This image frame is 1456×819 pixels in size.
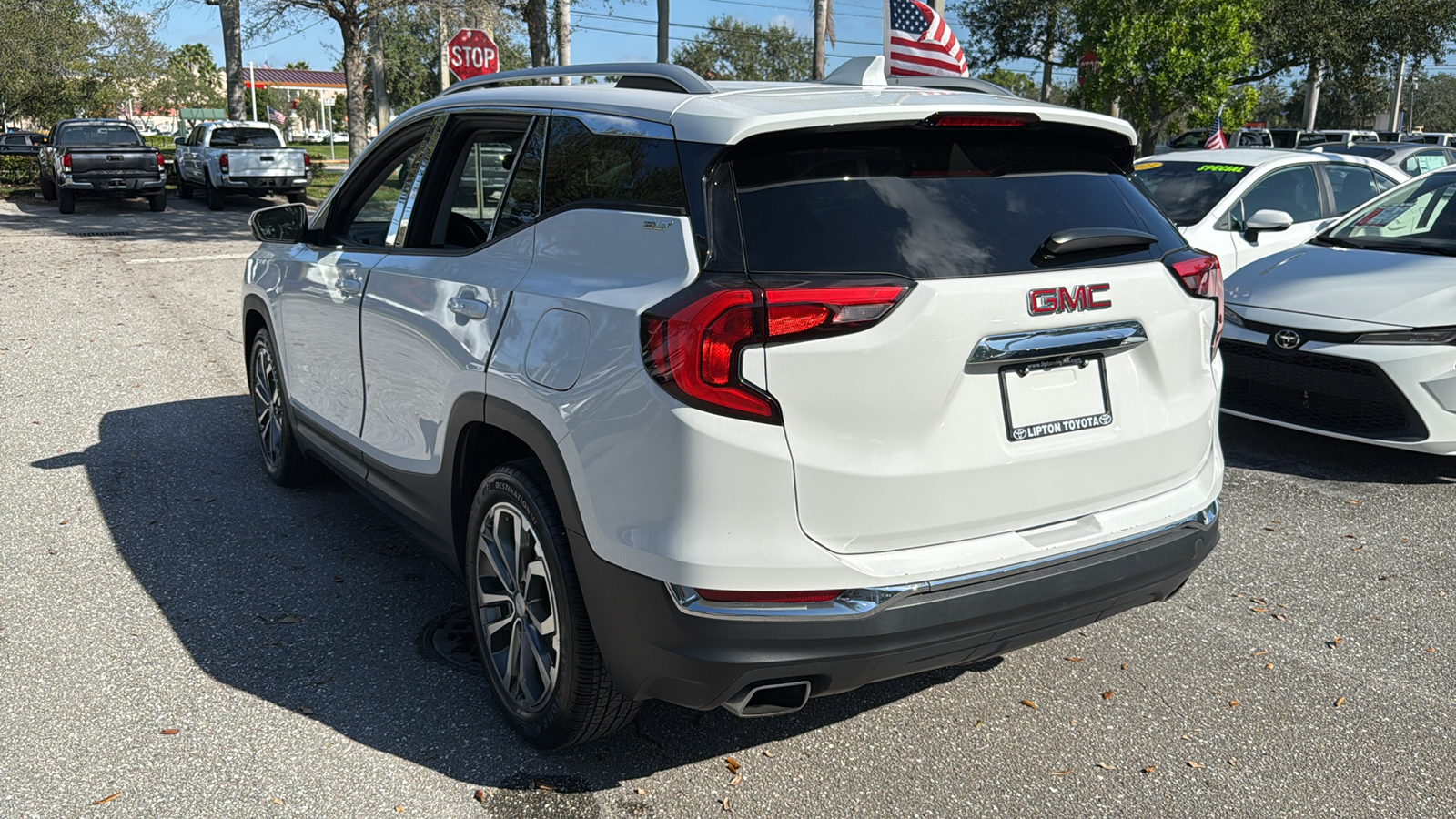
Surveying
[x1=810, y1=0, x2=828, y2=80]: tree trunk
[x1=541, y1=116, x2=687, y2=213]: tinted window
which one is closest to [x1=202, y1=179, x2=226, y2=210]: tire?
[x1=810, y1=0, x2=828, y2=80]: tree trunk

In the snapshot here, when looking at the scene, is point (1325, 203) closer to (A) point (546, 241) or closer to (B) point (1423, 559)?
(B) point (1423, 559)

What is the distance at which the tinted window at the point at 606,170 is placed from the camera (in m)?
2.76

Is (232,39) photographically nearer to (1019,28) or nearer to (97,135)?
(97,135)

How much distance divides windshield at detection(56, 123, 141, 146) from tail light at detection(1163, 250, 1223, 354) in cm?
2459

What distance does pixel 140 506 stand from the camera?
530 centimetres

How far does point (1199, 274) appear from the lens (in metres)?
3.14

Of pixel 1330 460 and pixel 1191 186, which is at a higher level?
pixel 1191 186

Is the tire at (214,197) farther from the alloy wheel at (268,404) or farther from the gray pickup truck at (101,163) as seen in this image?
the alloy wheel at (268,404)

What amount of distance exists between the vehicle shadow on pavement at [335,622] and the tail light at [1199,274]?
1419 millimetres

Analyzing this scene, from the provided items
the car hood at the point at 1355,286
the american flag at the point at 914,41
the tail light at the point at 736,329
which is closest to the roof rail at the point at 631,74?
the tail light at the point at 736,329

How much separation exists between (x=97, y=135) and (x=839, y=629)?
83.0 ft

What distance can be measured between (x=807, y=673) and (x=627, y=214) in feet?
3.87

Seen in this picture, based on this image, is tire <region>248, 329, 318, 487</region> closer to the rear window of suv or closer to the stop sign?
the rear window of suv

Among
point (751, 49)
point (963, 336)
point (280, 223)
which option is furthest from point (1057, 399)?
point (751, 49)
